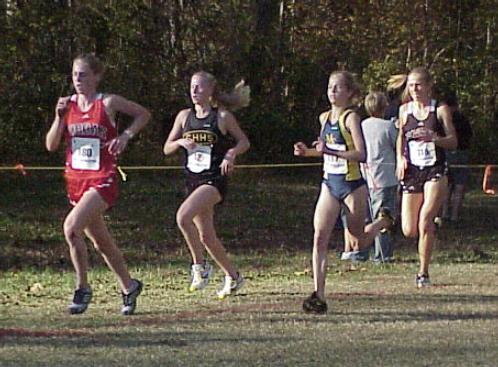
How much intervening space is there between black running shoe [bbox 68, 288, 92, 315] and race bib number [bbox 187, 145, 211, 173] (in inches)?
57.3

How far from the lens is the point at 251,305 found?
387 inches

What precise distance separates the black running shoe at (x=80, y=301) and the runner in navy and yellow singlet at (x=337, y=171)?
1607mm

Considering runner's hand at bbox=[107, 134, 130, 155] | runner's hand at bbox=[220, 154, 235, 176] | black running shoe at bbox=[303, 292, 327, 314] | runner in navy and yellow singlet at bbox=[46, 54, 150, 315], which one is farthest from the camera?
runner's hand at bbox=[220, 154, 235, 176]

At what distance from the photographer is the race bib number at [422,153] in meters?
10.6

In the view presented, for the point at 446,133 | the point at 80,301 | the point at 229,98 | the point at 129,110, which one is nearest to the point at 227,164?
the point at 229,98

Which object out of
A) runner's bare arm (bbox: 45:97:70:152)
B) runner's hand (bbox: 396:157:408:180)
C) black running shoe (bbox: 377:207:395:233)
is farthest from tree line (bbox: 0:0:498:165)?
runner's bare arm (bbox: 45:97:70:152)

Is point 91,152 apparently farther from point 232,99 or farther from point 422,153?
point 422,153

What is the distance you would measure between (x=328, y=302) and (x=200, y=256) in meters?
1.35

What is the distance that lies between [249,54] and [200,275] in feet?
66.2

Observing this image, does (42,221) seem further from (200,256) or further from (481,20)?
(481,20)

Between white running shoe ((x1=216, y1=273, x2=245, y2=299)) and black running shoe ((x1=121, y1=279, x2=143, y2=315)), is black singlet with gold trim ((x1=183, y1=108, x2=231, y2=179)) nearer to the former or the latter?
white running shoe ((x1=216, y1=273, x2=245, y2=299))

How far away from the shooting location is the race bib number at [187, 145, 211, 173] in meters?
10.1

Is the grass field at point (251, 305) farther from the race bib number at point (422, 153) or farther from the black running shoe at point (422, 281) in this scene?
the race bib number at point (422, 153)

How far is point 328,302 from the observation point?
9992 mm
